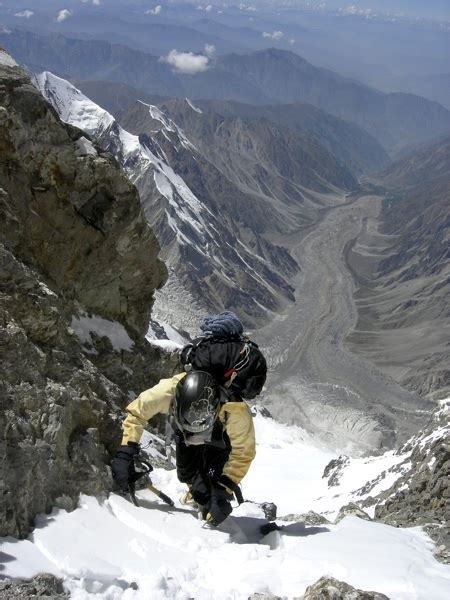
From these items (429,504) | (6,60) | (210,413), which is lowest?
(429,504)

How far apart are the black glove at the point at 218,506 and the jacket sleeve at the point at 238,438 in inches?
9.5

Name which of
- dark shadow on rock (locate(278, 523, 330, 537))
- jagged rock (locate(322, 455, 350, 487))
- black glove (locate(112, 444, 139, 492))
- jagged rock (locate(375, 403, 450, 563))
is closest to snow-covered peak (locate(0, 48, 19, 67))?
black glove (locate(112, 444, 139, 492))

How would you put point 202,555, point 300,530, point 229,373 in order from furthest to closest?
point 300,530
point 229,373
point 202,555

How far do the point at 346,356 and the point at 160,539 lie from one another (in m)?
146

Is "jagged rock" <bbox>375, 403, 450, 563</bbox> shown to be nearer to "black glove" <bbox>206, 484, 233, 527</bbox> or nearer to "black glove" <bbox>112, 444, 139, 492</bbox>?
"black glove" <bbox>206, 484, 233, 527</bbox>

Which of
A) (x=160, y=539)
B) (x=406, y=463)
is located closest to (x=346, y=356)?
(x=406, y=463)

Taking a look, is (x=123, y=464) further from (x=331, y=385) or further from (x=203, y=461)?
(x=331, y=385)

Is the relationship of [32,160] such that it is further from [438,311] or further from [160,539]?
[438,311]

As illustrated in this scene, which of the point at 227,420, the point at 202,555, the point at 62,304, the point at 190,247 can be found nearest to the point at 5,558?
the point at 202,555

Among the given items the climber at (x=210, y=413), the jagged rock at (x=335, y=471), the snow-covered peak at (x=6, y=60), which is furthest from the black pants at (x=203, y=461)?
the jagged rock at (x=335, y=471)

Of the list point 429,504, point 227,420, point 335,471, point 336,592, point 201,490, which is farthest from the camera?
point 335,471

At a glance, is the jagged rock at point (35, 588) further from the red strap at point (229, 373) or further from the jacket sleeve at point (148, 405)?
the red strap at point (229, 373)

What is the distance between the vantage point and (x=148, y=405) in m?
8.44

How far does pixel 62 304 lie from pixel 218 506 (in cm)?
726
